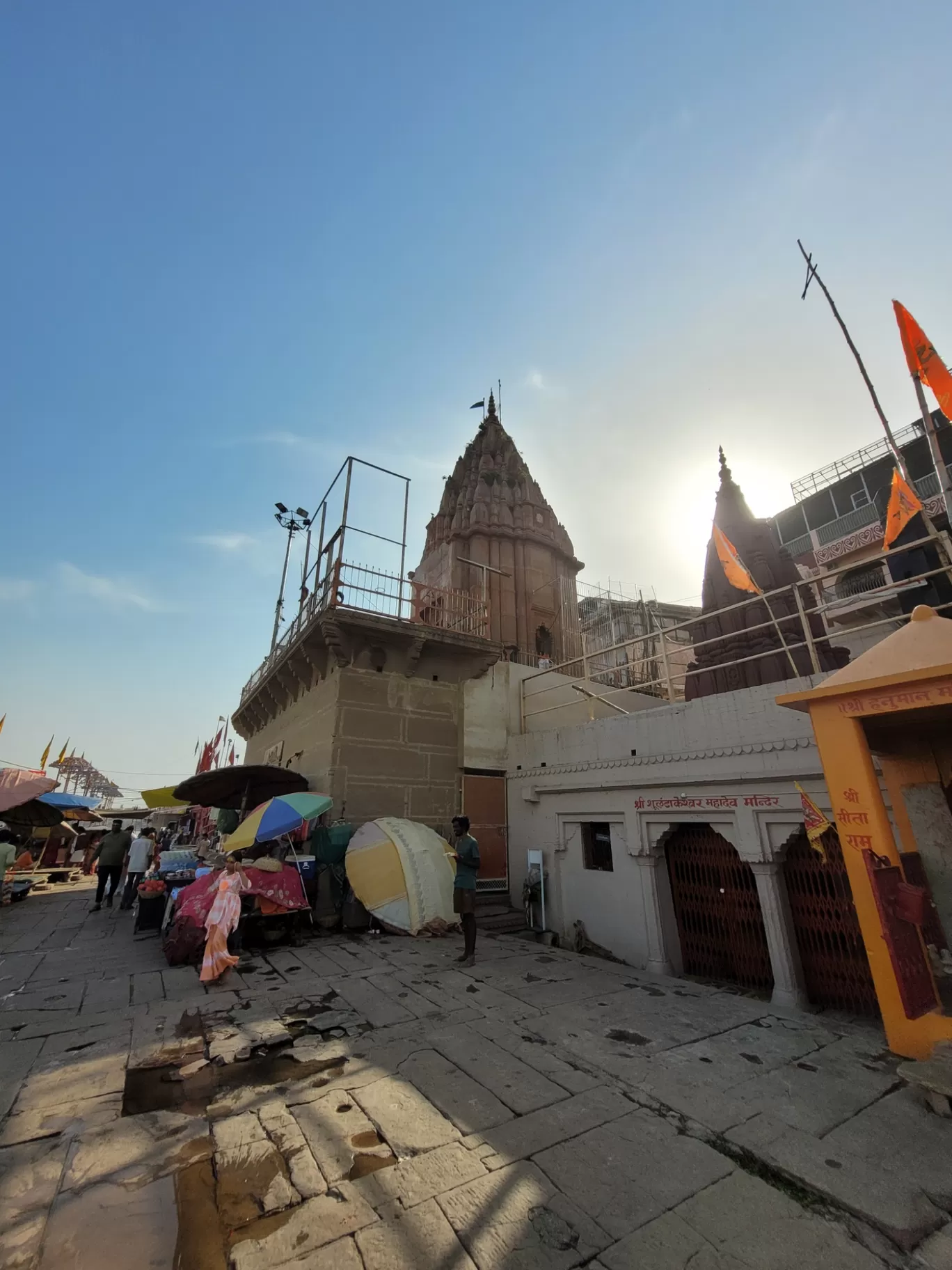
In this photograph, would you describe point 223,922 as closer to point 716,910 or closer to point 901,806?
point 716,910

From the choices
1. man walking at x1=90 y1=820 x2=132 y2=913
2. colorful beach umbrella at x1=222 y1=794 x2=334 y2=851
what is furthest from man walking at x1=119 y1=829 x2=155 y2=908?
colorful beach umbrella at x1=222 y1=794 x2=334 y2=851

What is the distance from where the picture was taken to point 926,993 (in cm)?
401

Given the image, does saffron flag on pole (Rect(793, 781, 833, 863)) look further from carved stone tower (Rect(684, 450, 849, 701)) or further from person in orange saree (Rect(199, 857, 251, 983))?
carved stone tower (Rect(684, 450, 849, 701))

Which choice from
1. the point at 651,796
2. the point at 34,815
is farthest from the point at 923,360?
the point at 34,815

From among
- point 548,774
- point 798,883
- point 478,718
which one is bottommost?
point 798,883

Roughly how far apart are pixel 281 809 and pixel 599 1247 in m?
7.13

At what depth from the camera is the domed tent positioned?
331 inches

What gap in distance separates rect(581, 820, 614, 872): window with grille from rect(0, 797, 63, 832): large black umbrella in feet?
50.7

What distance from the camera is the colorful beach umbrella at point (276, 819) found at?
8008 mm

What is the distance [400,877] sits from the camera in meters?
8.50

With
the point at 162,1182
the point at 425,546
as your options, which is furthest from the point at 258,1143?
the point at 425,546

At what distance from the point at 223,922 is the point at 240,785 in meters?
5.29

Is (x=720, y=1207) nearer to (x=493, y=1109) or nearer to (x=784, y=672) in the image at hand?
(x=493, y=1109)

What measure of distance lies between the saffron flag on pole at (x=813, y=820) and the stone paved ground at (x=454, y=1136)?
1.69 metres
